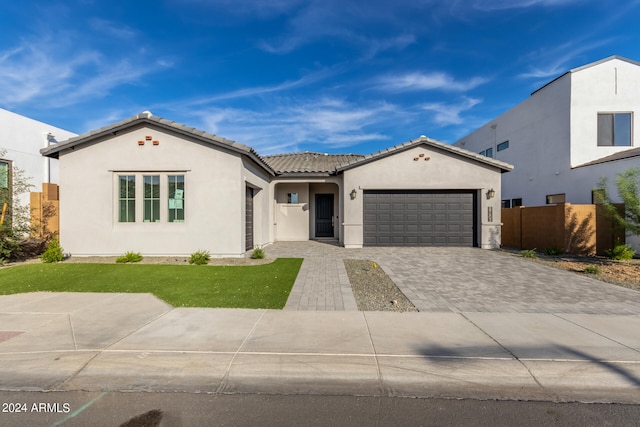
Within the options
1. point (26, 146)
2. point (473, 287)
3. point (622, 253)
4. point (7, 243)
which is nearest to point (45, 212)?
point (7, 243)

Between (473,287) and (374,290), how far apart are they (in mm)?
2449

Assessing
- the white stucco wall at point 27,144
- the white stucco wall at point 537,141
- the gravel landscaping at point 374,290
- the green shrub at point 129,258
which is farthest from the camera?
the white stucco wall at point 537,141

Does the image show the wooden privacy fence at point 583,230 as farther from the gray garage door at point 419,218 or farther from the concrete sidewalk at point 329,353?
the concrete sidewalk at point 329,353

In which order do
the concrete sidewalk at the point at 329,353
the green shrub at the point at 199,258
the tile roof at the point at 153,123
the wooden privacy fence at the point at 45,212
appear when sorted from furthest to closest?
the wooden privacy fence at the point at 45,212 → the tile roof at the point at 153,123 → the green shrub at the point at 199,258 → the concrete sidewalk at the point at 329,353

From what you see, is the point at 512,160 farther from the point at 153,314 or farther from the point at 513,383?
the point at 153,314

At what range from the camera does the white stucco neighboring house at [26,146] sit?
548 inches

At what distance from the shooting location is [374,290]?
267 inches

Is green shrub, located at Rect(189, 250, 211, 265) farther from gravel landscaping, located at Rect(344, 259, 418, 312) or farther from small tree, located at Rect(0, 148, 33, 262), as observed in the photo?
small tree, located at Rect(0, 148, 33, 262)

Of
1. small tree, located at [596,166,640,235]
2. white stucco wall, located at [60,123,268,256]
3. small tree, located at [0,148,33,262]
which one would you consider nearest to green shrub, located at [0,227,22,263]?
small tree, located at [0,148,33,262]

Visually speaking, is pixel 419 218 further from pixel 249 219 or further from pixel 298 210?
pixel 249 219

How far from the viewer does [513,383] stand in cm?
323

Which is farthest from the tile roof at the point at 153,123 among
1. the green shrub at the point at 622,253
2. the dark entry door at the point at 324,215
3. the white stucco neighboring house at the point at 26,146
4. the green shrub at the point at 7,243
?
the green shrub at the point at 622,253

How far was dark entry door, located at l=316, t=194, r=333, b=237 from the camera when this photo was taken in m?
17.5

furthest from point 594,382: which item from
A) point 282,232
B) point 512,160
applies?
point 512,160
